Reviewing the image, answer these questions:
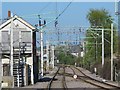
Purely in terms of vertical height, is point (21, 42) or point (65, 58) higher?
point (21, 42)

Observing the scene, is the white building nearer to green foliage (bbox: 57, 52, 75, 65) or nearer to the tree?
the tree

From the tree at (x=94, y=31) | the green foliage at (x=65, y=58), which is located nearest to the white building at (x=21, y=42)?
the tree at (x=94, y=31)

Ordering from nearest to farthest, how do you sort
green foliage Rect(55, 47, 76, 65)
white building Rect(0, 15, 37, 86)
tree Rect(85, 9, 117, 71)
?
white building Rect(0, 15, 37, 86) → tree Rect(85, 9, 117, 71) → green foliage Rect(55, 47, 76, 65)

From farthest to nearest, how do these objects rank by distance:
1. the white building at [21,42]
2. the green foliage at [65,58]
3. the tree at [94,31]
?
the green foliage at [65,58] < the tree at [94,31] < the white building at [21,42]

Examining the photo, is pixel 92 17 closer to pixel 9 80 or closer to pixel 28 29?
pixel 28 29

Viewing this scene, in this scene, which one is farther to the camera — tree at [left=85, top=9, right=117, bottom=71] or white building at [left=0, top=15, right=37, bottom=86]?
tree at [left=85, top=9, right=117, bottom=71]

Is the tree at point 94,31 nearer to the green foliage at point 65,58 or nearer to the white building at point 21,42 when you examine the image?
the white building at point 21,42

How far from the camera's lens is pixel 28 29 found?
127ft

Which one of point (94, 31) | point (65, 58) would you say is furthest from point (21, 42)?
point (65, 58)

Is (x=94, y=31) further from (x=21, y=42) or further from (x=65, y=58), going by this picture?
(x=65, y=58)

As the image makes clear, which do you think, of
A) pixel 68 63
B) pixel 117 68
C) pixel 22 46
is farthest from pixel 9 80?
pixel 68 63

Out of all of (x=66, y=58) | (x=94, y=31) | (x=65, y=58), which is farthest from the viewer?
(x=65, y=58)

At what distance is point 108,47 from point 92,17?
1583cm

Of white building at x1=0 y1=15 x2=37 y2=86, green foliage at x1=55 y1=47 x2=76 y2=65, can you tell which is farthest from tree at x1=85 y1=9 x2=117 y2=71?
green foliage at x1=55 y1=47 x2=76 y2=65
